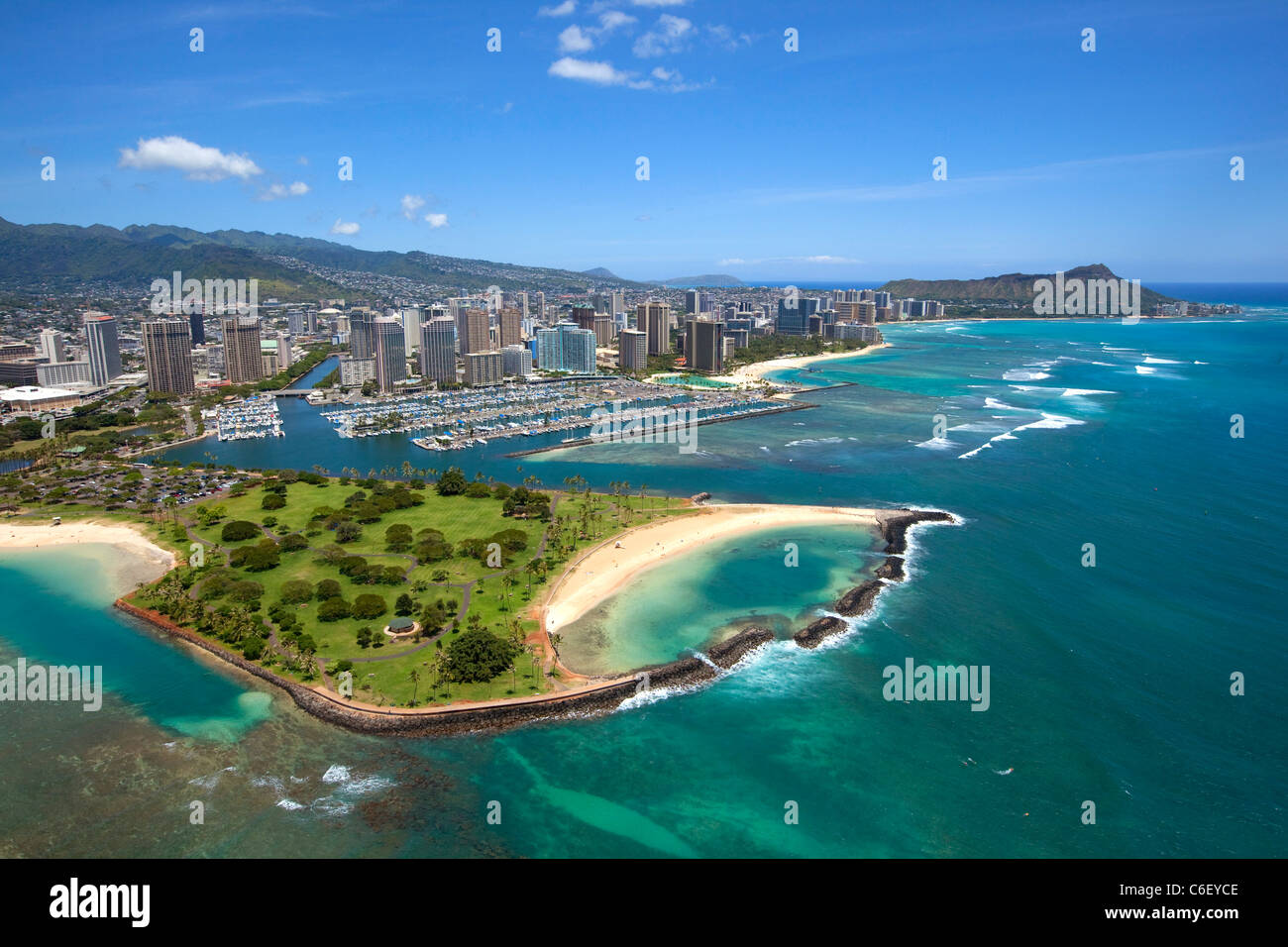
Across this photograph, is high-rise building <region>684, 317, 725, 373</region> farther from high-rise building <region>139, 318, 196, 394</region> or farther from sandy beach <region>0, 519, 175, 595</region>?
sandy beach <region>0, 519, 175, 595</region>

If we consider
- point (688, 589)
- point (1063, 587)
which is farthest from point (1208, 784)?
point (688, 589)

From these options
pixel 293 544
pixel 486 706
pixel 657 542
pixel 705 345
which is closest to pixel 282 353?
pixel 705 345

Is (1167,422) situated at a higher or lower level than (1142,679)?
higher

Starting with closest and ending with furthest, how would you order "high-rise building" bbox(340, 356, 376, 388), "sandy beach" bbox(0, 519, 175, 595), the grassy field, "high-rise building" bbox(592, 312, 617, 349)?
the grassy field
"sandy beach" bbox(0, 519, 175, 595)
"high-rise building" bbox(340, 356, 376, 388)
"high-rise building" bbox(592, 312, 617, 349)

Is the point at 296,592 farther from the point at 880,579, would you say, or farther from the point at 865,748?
the point at 880,579

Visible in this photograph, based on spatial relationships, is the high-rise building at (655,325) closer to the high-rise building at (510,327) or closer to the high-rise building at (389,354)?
the high-rise building at (510,327)

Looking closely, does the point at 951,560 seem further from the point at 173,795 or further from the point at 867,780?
the point at 173,795

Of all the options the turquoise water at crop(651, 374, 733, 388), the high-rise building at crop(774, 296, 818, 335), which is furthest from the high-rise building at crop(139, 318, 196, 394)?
the high-rise building at crop(774, 296, 818, 335)
